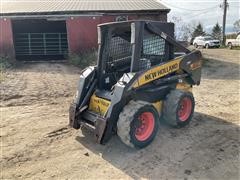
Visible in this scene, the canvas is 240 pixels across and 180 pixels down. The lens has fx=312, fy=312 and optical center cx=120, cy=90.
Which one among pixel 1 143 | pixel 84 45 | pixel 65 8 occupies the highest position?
pixel 65 8

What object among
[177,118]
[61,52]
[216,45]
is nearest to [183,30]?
[216,45]

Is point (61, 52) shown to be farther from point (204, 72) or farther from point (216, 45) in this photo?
point (216, 45)

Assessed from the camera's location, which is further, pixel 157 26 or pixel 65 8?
pixel 65 8

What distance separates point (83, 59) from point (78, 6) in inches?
178

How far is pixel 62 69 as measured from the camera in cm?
1619

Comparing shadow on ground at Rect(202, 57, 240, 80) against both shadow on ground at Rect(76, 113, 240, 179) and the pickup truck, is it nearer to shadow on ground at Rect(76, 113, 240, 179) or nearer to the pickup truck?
shadow on ground at Rect(76, 113, 240, 179)

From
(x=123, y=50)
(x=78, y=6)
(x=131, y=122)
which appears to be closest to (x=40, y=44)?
(x=78, y=6)

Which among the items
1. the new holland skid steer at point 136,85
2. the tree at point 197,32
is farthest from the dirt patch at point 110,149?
the tree at point 197,32

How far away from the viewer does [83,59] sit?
17.9 metres

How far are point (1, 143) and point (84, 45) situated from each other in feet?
44.4

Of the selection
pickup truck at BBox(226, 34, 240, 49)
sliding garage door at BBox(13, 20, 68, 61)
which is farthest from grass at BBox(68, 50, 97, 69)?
pickup truck at BBox(226, 34, 240, 49)

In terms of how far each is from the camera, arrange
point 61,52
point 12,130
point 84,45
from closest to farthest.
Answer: point 12,130, point 84,45, point 61,52

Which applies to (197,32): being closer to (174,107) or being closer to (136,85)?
(174,107)

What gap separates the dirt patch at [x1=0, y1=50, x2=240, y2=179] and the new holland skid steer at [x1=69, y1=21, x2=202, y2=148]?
39 centimetres
